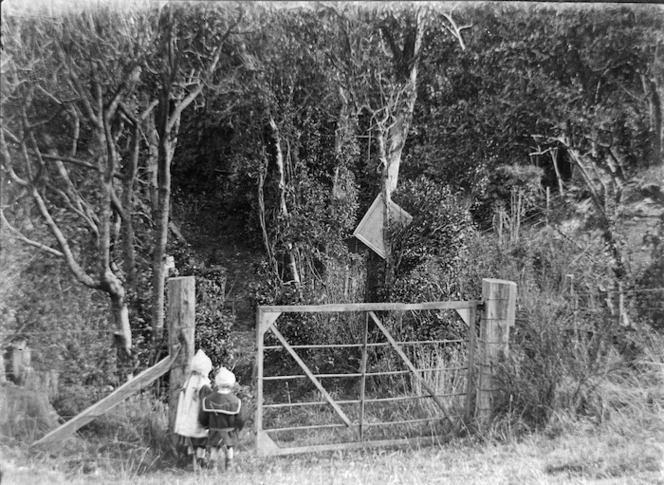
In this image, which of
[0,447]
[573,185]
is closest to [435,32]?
[573,185]

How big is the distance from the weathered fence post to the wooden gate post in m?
1.31

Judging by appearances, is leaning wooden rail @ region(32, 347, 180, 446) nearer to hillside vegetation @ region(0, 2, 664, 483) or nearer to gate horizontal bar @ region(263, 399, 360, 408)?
hillside vegetation @ region(0, 2, 664, 483)

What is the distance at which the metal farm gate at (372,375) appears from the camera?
2346 mm

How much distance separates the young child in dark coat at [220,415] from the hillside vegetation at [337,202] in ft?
0.41

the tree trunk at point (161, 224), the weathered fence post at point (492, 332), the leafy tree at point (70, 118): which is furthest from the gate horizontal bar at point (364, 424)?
the leafy tree at point (70, 118)

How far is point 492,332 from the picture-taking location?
8.23 feet

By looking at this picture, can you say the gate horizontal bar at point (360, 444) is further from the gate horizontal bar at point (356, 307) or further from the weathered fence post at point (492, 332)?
the gate horizontal bar at point (356, 307)

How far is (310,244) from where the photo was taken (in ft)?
7.40

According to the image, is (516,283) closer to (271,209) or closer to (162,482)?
(271,209)

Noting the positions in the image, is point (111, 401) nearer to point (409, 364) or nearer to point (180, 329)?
point (180, 329)

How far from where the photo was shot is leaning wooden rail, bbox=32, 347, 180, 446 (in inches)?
80.9

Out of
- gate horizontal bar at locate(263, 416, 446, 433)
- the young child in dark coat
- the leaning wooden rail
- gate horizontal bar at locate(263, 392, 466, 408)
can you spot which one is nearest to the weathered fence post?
gate horizontal bar at locate(263, 392, 466, 408)

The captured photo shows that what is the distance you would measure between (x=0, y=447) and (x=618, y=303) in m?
2.64

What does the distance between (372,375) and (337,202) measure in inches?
32.6
